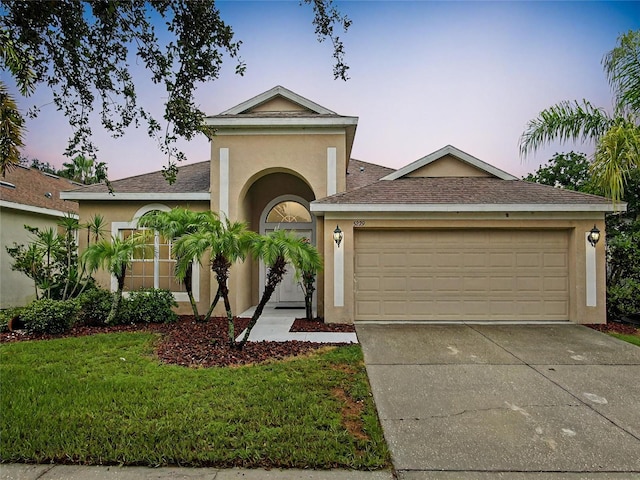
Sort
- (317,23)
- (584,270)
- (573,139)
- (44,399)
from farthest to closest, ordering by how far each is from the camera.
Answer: (573,139)
(584,270)
(317,23)
(44,399)

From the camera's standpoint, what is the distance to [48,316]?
7.62 m

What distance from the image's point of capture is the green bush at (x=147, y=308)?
28.6ft

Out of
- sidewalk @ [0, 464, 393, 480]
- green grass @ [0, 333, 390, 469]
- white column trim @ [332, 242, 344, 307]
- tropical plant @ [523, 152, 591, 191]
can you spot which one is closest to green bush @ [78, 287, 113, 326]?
green grass @ [0, 333, 390, 469]

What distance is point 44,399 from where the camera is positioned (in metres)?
4.24

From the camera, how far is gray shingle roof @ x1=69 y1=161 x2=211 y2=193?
1006 centimetres

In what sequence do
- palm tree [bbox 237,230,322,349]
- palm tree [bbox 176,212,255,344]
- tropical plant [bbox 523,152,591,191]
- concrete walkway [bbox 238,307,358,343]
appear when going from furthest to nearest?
tropical plant [bbox 523,152,591,191], concrete walkway [bbox 238,307,358,343], palm tree [bbox 176,212,255,344], palm tree [bbox 237,230,322,349]

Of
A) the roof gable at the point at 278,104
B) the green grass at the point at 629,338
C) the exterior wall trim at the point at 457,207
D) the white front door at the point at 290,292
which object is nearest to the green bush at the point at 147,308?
the white front door at the point at 290,292

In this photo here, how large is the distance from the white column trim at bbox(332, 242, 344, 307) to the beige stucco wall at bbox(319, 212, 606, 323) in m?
0.08

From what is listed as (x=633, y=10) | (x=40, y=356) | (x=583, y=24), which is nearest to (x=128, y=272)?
(x=40, y=356)

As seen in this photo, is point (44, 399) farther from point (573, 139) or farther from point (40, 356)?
point (573, 139)

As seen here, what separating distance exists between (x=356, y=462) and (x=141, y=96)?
5.68 meters

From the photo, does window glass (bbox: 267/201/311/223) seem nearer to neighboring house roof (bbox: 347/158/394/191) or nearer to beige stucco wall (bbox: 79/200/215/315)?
neighboring house roof (bbox: 347/158/394/191)

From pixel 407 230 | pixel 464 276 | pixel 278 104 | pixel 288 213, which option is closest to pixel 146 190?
pixel 288 213

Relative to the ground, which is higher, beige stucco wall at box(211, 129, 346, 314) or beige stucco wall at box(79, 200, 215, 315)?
beige stucco wall at box(211, 129, 346, 314)
